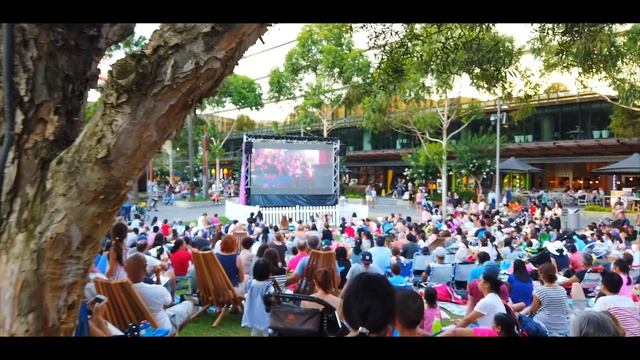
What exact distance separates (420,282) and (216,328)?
→ 372cm

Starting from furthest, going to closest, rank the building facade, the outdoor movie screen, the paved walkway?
the building facade → the paved walkway → the outdoor movie screen

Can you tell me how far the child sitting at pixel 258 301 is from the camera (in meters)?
5.77

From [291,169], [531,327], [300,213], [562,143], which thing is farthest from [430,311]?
[562,143]

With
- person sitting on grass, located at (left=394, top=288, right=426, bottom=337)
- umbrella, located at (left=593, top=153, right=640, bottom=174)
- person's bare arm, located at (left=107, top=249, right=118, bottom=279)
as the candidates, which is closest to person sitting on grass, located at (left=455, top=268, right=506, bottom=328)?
person sitting on grass, located at (left=394, top=288, right=426, bottom=337)

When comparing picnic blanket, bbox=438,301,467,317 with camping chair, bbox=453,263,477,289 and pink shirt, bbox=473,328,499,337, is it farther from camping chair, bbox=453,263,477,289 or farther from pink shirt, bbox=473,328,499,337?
pink shirt, bbox=473,328,499,337

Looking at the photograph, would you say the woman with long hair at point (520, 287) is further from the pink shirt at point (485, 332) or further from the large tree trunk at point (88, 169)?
the large tree trunk at point (88, 169)

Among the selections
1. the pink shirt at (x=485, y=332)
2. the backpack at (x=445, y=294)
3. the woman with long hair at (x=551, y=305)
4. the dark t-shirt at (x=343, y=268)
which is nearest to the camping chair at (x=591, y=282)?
the backpack at (x=445, y=294)

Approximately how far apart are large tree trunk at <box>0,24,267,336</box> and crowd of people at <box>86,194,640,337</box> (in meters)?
1.47

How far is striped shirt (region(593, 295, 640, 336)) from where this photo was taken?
16.8 ft

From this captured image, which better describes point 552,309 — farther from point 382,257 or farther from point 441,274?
point 382,257

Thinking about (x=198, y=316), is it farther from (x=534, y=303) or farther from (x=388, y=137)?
(x=388, y=137)

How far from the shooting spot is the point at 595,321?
403 centimetres

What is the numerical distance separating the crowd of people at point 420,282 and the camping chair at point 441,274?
0.8 inches
